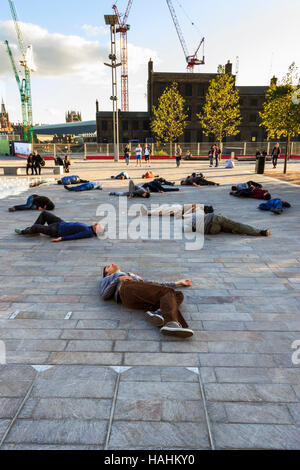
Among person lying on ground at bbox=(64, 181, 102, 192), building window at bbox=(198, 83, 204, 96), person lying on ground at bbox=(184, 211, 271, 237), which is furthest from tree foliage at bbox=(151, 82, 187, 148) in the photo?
person lying on ground at bbox=(184, 211, 271, 237)

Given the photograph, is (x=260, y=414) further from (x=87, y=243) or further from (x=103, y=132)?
(x=103, y=132)

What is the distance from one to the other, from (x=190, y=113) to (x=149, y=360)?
188 ft

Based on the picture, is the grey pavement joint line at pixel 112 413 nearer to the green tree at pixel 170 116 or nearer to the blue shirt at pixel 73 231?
the blue shirt at pixel 73 231

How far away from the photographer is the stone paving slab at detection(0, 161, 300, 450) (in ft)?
7.59

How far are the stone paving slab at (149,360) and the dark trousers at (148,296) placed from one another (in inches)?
5.6

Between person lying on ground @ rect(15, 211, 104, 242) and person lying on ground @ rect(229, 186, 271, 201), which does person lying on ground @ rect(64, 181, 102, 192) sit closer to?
person lying on ground @ rect(229, 186, 271, 201)

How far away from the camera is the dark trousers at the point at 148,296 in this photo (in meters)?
3.76

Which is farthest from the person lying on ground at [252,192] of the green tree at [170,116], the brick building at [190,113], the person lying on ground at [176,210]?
the brick building at [190,113]

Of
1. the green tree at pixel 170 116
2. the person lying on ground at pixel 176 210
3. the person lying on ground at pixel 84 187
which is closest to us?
the person lying on ground at pixel 176 210

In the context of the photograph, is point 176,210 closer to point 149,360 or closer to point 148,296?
point 148,296

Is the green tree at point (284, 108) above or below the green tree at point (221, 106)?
below

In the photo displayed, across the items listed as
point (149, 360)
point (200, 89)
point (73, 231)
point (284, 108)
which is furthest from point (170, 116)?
point (149, 360)

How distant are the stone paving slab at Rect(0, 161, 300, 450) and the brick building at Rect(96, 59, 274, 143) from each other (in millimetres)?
49897

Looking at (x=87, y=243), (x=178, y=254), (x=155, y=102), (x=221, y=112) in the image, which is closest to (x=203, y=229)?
(x=178, y=254)
